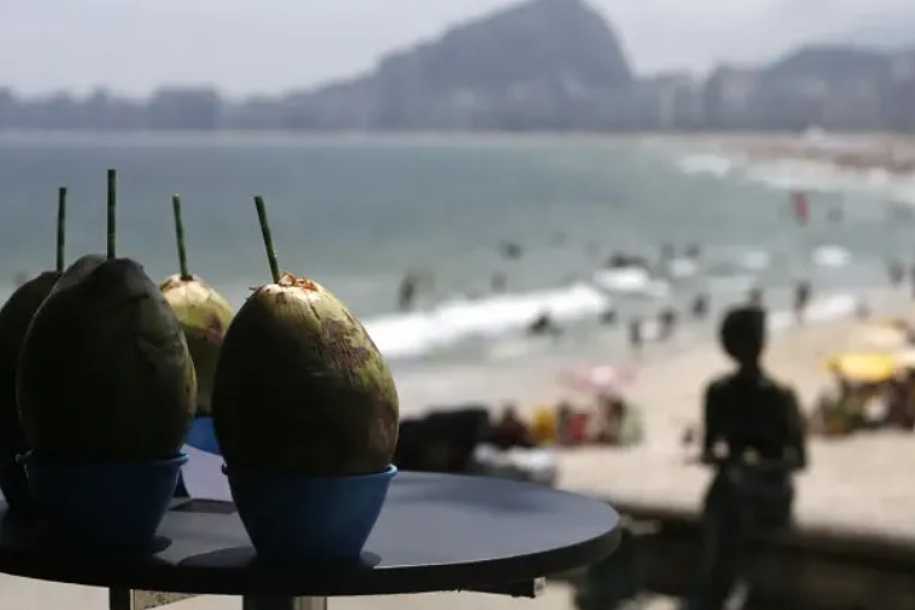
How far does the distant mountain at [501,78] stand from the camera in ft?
245

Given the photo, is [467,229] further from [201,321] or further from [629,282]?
[201,321]

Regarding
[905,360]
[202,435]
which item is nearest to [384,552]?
[202,435]

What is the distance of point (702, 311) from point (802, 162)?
51713 millimetres

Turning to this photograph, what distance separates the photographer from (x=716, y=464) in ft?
12.0

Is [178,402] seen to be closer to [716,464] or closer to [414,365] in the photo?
[716,464]

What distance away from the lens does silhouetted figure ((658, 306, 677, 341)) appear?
27669mm

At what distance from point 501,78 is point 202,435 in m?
82.8

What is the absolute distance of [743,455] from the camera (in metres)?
3.70

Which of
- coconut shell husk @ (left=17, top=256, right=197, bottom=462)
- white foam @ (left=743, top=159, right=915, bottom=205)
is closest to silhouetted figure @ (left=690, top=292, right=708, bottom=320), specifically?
coconut shell husk @ (left=17, top=256, right=197, bottom=462)

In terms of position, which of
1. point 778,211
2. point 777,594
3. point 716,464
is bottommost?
point 778,211

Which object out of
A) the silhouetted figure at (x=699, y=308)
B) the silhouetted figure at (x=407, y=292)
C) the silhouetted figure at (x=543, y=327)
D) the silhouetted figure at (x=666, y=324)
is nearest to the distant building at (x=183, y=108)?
the silhouetted figure at (x=407, y=292)

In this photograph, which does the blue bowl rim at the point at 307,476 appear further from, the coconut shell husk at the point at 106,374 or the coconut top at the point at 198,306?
the coconut top at the point at 198,306

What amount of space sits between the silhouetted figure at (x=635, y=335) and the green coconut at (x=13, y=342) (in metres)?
25.0

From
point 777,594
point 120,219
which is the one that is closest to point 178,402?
point 777,594
